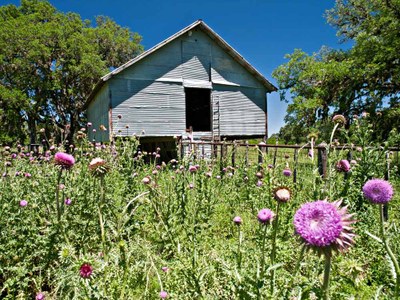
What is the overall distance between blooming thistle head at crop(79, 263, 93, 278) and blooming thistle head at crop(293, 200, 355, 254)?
0.97 meters

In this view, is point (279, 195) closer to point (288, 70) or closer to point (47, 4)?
point (288, 70)

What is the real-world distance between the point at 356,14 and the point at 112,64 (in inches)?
716

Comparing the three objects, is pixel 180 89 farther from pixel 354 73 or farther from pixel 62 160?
pixel 62 160

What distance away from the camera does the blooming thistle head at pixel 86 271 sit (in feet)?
4.65

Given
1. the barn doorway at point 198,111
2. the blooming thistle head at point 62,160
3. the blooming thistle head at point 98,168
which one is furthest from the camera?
the barn doorway at point 198,111

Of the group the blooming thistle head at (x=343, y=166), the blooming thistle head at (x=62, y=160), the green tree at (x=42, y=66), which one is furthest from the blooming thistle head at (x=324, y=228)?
the green tree at (x=42, y=66)

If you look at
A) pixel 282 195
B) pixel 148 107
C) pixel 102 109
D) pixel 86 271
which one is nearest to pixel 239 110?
pixel 148 107

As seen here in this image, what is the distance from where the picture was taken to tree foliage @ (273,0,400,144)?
43.4 feet

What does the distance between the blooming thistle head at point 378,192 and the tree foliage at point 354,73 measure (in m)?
10.1

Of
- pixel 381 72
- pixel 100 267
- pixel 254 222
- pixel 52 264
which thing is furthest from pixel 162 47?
pixel 100 267

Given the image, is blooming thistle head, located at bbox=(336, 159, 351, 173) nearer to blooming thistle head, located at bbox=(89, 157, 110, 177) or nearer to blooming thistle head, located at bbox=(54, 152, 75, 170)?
blooming thistle head, located at bbox=(89, 157, 110, 177)

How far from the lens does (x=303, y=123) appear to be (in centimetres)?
2083

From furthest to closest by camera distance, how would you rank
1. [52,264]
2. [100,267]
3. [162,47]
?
[162,47] → [52,264] → [100,267]

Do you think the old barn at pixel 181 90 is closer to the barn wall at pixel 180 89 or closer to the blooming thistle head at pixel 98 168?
the barn wall at pixel 180 89
